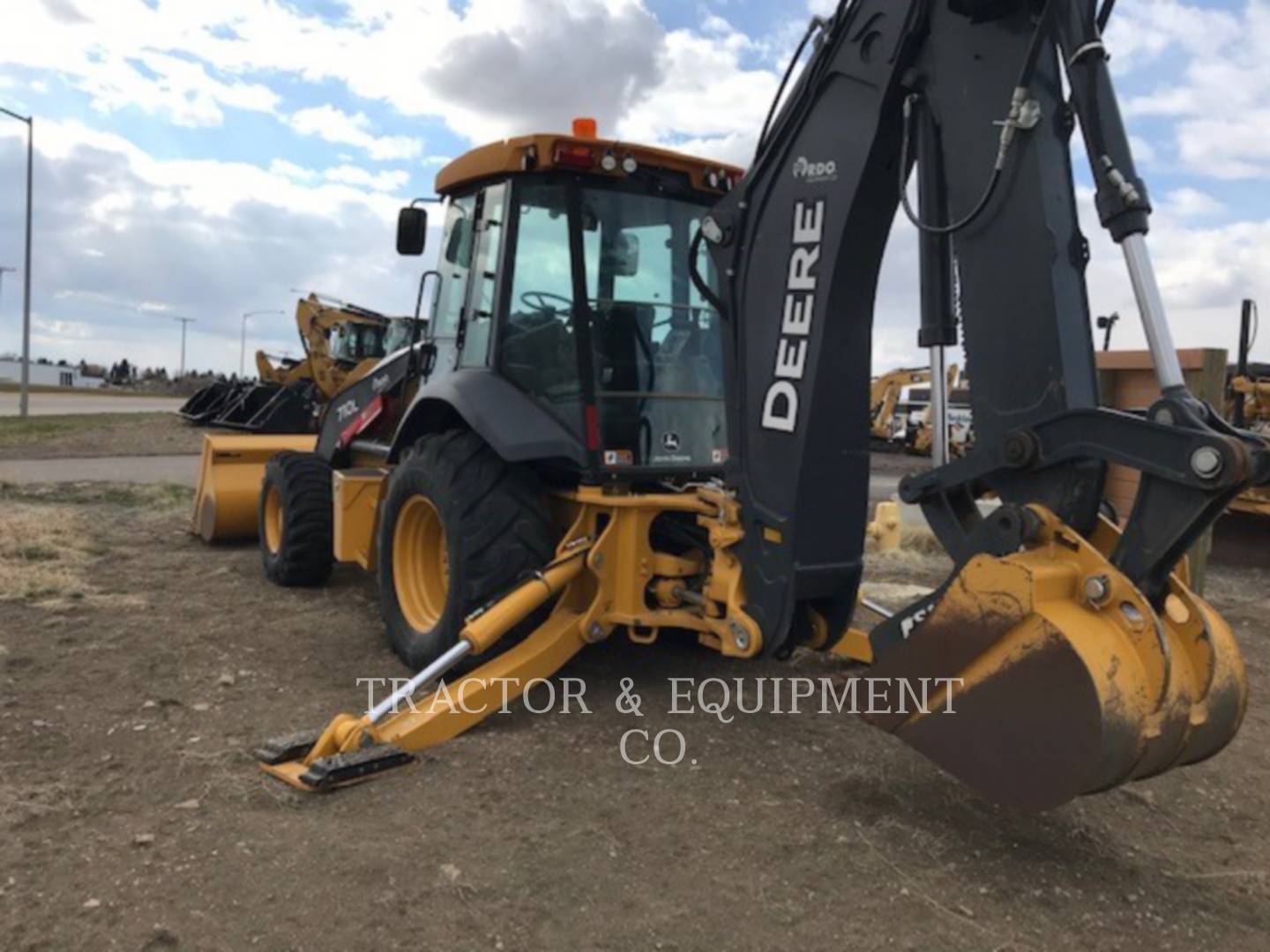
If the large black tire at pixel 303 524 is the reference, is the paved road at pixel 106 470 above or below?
below

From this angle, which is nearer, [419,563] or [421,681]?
[421,681]

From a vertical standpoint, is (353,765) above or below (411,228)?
below

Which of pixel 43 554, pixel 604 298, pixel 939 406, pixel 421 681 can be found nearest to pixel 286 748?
pixel 421 681

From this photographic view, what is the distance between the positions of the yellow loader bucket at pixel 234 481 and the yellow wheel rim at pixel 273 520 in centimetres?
76

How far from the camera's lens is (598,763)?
12.3 ft

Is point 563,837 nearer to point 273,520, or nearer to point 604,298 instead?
point 604,298

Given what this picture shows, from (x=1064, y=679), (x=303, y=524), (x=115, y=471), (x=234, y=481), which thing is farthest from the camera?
(x=115, y=471)

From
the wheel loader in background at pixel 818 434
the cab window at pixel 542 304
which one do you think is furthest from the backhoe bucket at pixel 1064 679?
the cab window at pixel 542 304

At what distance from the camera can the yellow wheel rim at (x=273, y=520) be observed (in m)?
6.87

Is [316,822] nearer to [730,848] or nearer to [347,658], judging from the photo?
[730,848]

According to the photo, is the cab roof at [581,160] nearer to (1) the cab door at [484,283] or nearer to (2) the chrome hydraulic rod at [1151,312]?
(1) the cab door at [484,283]

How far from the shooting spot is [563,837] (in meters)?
3.15

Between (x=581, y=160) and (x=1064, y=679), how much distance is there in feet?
9.73

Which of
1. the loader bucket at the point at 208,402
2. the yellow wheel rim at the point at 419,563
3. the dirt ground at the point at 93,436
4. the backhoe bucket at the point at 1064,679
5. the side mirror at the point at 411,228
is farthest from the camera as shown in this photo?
the loader bucket at the point at 208,402
